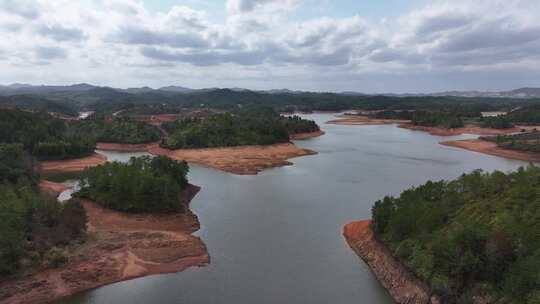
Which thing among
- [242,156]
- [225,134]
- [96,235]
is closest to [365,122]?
[225,134]

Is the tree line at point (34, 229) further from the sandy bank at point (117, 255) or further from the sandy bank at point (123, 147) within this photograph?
the sandy bank at point (123, 147)

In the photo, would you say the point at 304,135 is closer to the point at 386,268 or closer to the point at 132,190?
the point at 132,190

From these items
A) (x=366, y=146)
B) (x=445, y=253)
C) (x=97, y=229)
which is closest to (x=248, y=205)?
(x=97, y=229)

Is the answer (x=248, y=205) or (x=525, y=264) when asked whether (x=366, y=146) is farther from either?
(x=525, y=264)

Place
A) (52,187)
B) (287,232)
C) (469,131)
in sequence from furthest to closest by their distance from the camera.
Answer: (469,131), (52,187), (287,232)

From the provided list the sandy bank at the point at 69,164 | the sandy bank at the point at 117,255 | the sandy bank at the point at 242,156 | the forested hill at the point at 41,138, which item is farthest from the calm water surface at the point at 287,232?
the forested hill at the point at 41,138

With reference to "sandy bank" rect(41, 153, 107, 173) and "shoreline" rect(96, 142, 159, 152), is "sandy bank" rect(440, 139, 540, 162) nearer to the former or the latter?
"shoreline" rect(96, 142, 159, 152)

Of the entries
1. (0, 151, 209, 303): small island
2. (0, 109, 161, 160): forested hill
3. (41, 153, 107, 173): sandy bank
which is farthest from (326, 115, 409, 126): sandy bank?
(0, 151, 209, 303): small island
